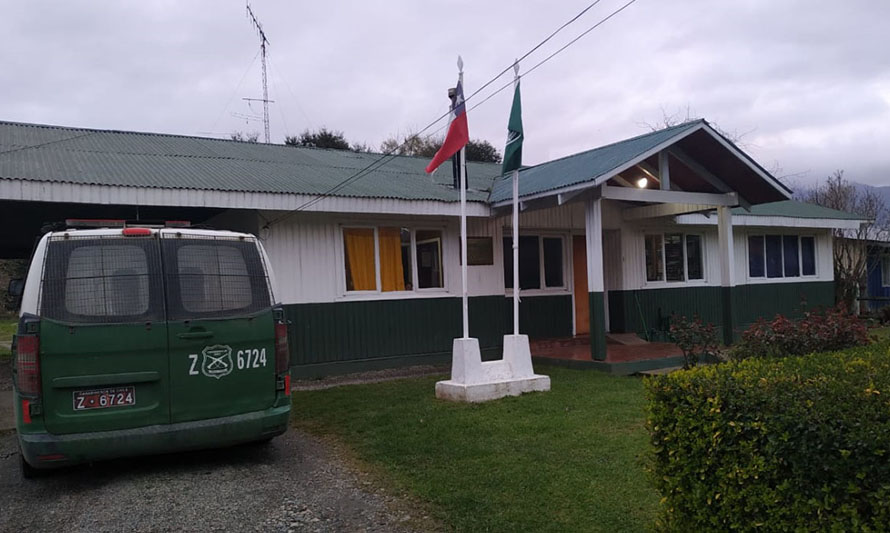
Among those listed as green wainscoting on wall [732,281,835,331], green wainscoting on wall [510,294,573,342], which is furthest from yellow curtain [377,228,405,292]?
green wainscoting on wall [732,281,835,331]

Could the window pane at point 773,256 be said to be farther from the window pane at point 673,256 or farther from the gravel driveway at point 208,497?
the gravel driveway at point 208,497

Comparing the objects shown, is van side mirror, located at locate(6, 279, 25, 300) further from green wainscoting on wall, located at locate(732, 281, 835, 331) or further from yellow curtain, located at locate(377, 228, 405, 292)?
green wainscoting on wall, located at locate(732, 281, 835, 331)

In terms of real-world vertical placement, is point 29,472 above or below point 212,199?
below

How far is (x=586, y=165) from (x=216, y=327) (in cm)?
693

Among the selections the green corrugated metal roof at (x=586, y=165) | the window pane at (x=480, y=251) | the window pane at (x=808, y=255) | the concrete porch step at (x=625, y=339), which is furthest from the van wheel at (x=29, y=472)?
the window pane at (x=808, y=255)

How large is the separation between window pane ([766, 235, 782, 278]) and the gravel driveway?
13.8 m

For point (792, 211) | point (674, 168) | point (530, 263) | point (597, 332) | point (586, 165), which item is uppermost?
point (674, 168)

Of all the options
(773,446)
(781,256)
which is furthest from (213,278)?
(781,256)

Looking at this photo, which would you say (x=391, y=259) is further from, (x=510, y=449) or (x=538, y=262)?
(x=510, y=449)

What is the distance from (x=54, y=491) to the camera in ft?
16.6

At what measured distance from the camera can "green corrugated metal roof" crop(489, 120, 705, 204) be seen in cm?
971

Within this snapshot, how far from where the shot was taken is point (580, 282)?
13.6m

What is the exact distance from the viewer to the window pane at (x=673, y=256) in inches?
573

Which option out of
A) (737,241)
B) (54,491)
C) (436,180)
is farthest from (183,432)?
(737,241)
